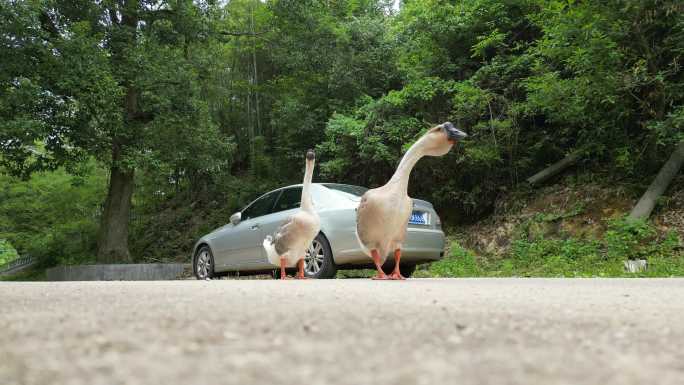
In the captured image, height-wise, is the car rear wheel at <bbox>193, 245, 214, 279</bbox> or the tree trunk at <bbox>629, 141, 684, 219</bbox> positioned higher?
the tree trunk at <bbox>629, 141, 684, 219</bbox>

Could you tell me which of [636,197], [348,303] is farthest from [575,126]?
[348,303]

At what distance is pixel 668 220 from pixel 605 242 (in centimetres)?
120

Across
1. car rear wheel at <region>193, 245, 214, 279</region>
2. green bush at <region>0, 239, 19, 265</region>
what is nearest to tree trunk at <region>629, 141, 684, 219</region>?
car rear wheel at <region>193, 245, 214, 279</region>

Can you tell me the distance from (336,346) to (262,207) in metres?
7.70

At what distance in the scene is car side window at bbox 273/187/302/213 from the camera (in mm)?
8539

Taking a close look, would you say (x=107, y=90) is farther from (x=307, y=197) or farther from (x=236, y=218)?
(x=307, y=197)

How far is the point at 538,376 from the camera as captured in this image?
118 centimetres

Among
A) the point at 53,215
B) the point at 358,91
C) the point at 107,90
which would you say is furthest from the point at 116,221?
the point at 358,91

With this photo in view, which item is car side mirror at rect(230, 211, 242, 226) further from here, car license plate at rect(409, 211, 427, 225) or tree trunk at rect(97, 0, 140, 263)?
tree trunk at rect(97, 0, 140, 263)

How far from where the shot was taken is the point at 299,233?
641cm

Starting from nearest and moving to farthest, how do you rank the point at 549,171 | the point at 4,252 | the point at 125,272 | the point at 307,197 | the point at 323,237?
the point at 307,197, the point at 323,237, the point at 549,171, the point at 4,252, the point at 125,272

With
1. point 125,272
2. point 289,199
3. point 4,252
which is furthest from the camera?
point 125,272

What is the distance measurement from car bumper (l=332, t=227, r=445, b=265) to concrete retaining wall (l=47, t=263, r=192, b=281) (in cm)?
704

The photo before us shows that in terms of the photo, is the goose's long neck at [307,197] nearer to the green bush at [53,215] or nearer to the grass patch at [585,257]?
the grass patch at [585,257]
